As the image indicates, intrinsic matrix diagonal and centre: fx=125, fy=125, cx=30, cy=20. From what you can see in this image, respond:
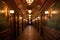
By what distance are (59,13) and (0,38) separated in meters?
2.06

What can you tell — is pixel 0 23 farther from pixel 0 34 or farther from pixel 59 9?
pixel 59 9

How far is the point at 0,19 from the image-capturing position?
13.3 feet

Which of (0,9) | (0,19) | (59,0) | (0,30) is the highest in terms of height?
(59,0)

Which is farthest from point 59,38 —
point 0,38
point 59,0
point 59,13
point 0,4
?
point 0,4

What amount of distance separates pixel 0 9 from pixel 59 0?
190 cm

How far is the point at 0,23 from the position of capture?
408 cm

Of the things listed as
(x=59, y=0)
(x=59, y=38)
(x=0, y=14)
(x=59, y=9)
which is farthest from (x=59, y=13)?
(x=0, y=14)

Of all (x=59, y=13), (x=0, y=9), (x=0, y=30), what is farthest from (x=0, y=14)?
(x=59, y=13)

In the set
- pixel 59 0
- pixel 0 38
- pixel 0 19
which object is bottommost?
pixel 0 38

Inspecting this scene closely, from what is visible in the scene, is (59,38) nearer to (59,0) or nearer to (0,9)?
(59,0)

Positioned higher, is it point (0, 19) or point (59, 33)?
point (0, 19)

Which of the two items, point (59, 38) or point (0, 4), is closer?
point (59, 38)

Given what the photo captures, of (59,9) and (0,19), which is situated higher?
(59,9)

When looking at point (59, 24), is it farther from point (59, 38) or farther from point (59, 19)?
point (59, 38)
